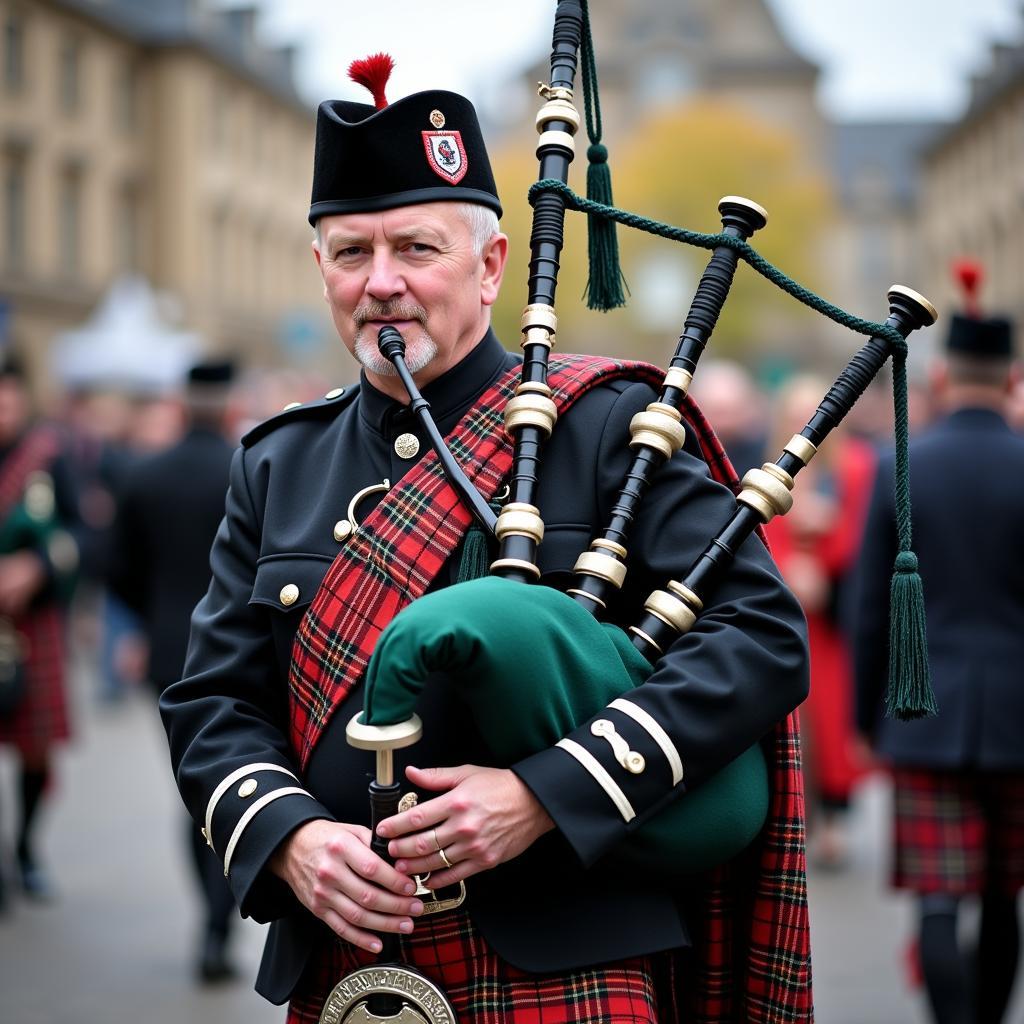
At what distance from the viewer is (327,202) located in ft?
7.89

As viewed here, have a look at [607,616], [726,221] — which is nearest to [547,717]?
[607,616]

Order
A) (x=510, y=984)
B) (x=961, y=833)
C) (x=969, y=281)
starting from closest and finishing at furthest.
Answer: (x=510, y=984)
(x=961, y=833)
(x=969, y=281)

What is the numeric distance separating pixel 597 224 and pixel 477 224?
0.28m

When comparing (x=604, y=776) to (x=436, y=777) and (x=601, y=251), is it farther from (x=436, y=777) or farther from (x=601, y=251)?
(x=601, y=251)

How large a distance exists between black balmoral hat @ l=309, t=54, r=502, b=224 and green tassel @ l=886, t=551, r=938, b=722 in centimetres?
91

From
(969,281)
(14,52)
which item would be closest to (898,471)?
(969,281)

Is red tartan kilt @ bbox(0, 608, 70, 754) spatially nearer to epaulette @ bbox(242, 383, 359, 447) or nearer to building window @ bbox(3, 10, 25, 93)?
epaulette @ bbox(242, 383, 359, 447)

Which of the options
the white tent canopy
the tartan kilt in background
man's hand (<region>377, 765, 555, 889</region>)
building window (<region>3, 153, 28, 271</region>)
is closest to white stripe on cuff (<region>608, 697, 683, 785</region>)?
man's hand (<region>377, 765, 555, 889</region>)

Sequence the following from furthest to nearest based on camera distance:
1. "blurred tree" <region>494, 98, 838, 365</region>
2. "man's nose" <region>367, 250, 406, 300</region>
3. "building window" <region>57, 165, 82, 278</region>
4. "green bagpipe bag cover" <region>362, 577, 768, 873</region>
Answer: "blurred tree" <region>494, 98, 838, 365</region>, "building window" <region>57, 165, 82, 278</region>, "man's nose" <region>367, 250, 406, 300</region>, "green bagpipe bag cover" <region>362, 577, 768, 873</region>

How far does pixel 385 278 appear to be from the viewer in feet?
7.66

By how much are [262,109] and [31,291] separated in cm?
1260

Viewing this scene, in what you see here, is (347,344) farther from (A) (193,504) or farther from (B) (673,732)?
(A) (193,504)

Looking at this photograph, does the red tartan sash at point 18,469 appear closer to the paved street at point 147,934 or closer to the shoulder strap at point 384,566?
the paved street at point 147,934

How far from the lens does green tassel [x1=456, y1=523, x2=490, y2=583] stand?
89.2 inches
